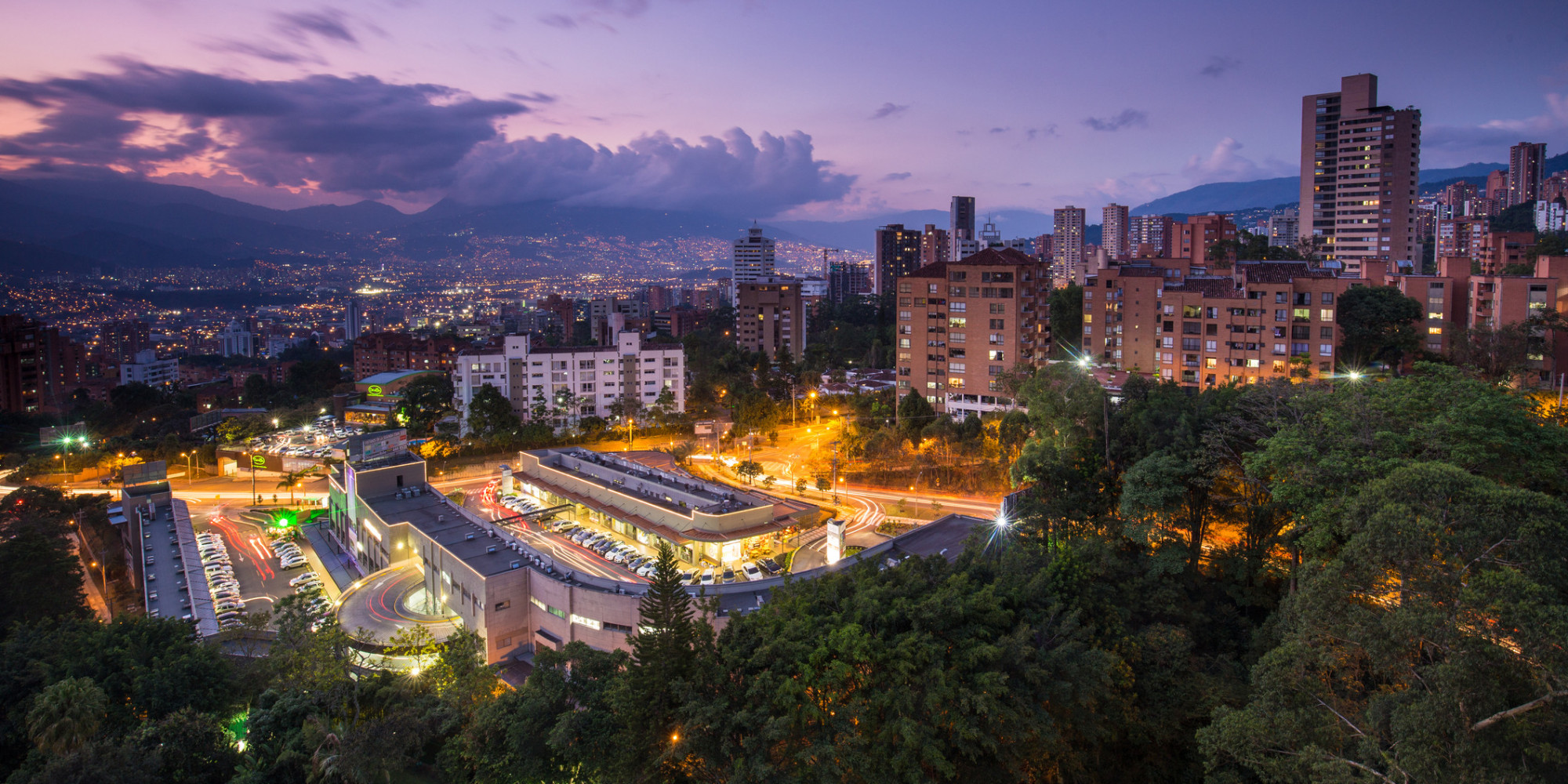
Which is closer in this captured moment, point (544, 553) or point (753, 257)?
point (544, 553)

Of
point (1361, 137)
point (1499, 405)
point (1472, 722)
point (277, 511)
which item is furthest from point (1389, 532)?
point (1361, 137)

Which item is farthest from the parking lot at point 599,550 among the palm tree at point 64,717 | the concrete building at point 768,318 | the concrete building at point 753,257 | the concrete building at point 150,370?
the concrete building at point 753,257

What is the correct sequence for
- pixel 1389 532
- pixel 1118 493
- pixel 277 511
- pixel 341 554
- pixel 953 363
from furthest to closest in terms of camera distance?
pixel 953 363
pixel 277 511
pixel 341 554
pixel 1118 493
pixel 1389 532

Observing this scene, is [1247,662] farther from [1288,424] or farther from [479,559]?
[479,559]

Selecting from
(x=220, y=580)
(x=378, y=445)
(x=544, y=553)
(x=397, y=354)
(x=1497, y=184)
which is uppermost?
(x=1497, y=184)

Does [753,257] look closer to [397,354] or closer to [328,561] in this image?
[397,354]

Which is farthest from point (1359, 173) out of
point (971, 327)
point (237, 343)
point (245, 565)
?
point (237, 343)

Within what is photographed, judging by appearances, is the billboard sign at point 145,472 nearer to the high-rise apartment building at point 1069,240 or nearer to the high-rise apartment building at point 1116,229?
the high-rise apartment building at point 1069,240
